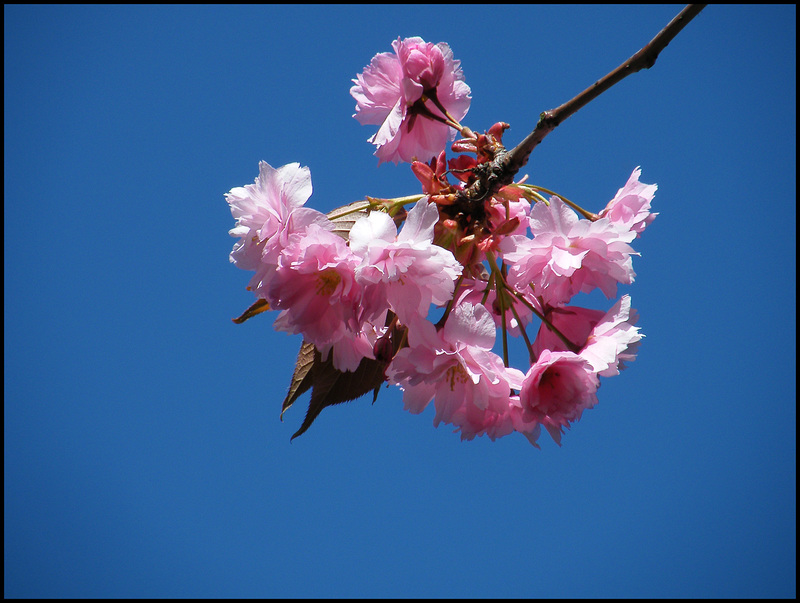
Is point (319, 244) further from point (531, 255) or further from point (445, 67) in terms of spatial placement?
point (445, 67)

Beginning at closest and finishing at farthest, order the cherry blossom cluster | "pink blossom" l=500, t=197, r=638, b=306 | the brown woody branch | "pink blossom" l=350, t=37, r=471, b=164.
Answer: the brown woody branch
the cherry blossom cluster
"pink blossom" l=500, t=197, r=638, b=306
"pink blossom" l=350, t=37, r=471, b=164

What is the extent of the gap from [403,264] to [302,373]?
43 cm

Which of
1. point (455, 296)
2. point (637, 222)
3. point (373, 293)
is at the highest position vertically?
point (637, 222)

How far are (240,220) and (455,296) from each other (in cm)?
43

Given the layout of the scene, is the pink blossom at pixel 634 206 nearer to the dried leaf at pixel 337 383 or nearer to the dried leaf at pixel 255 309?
the dried leaf at pixel 337 383

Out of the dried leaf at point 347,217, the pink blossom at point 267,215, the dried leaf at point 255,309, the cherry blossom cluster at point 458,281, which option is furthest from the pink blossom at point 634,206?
the dried leaf at point 255,309

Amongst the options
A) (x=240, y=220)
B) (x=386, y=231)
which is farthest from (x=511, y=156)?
(x=240, y=220)

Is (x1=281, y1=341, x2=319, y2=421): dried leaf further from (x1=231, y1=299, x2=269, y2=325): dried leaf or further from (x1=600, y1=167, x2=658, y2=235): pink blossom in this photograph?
A: (x1=600, y1=167, x2=658, y2=235): pink blossom

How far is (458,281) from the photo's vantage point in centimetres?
119

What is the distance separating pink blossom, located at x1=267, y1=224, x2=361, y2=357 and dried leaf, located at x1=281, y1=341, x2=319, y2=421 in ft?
0.55

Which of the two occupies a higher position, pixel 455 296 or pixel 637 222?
pixel 637 222

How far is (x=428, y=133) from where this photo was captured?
1433 millimetres

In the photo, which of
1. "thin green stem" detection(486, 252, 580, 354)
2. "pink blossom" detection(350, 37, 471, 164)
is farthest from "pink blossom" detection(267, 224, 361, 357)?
"pink blossom" detection(350, 37, 471, 164)

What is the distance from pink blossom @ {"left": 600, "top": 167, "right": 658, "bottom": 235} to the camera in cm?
125
